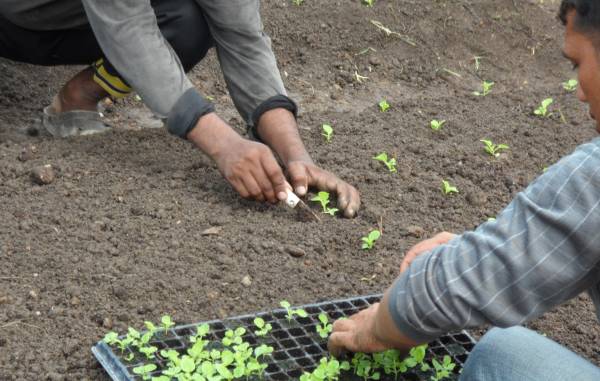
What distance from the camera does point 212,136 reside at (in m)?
3.38

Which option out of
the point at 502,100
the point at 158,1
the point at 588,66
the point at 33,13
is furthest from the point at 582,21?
the point at 502,100

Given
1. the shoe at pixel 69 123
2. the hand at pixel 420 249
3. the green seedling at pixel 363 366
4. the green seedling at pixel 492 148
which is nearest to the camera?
the hand at pixel 420 249

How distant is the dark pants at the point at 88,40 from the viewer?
12.1ft

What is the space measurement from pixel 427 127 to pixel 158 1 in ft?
4.64

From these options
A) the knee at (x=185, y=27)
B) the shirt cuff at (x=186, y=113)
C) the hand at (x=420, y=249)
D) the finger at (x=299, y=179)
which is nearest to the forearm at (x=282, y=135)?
the finger at (x=299, y=179)

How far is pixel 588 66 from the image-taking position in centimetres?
189

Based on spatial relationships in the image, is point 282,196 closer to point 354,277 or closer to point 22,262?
point 354,277

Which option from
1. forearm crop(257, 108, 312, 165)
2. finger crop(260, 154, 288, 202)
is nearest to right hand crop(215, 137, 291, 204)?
A: finger crop(260, 154, 288, 202)

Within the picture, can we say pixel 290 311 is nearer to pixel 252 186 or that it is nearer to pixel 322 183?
pixel 252 186

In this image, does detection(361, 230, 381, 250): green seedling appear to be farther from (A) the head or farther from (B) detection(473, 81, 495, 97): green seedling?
(B) detection(473, 81, 495, 97): green seedling

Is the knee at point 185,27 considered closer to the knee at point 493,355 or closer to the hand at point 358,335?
the hand at point 358,335

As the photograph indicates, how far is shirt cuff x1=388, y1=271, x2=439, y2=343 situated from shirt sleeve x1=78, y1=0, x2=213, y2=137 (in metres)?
1.52

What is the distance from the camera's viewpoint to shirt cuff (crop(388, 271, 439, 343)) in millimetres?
2027

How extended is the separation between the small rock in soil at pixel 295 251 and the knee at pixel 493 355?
1036mm
